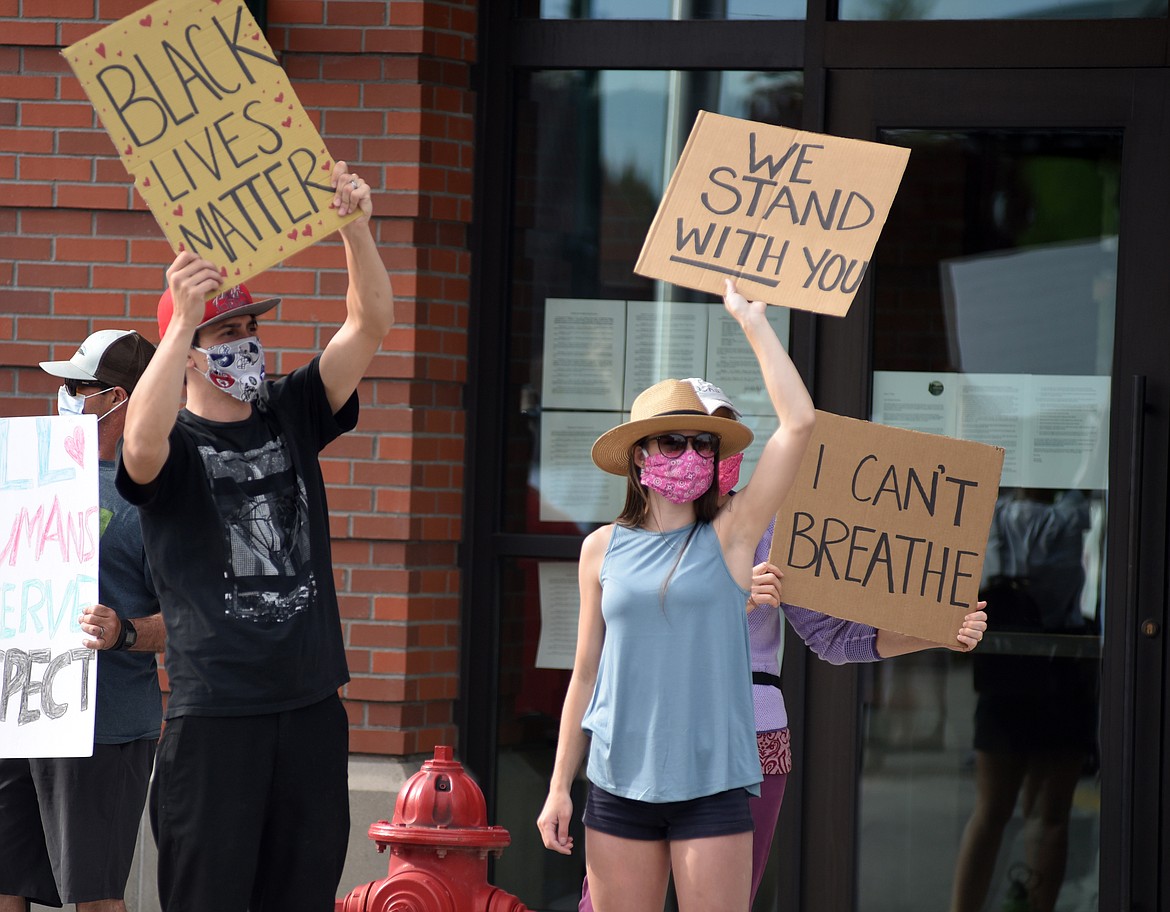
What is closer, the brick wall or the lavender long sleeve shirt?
the lavender long sleeve shirt

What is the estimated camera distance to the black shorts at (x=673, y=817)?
3301 millimetres

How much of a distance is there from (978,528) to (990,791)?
1.98 metres

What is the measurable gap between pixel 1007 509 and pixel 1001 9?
1783 mm

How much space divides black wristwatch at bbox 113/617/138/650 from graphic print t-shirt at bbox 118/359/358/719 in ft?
1.83

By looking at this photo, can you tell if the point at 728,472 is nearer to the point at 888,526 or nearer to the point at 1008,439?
the point at 888,526

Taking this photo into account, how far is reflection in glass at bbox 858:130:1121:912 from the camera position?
17.7 feet

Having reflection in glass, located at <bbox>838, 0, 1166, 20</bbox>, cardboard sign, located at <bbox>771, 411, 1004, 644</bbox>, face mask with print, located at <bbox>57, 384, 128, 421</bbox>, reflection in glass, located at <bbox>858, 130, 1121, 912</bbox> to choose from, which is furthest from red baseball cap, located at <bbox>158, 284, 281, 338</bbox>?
reflection in glass, located at <bbox>838, 0, 1166, 20</bbox>

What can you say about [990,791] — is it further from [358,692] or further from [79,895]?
[79,895]

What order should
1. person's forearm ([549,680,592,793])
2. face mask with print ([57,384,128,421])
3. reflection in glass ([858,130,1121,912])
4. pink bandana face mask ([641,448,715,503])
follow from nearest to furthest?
pink bandana face mask ([641,448,715,503])
person's forearm ([549,680,592,793])
face mask with print ([57,384,128,421])
reflection in glass ([858,130,1121,912])

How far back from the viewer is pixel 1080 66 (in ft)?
17.5

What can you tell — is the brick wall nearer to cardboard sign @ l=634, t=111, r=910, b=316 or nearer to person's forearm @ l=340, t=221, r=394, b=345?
person's forearm @ l=340, t=221, r=394, b=345

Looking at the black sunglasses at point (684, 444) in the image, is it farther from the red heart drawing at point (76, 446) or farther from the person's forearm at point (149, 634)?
the red heart drawing at point (76, 446)

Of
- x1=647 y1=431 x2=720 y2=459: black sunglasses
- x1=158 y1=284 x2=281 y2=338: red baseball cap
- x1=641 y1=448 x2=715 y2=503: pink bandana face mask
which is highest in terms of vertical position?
x1=158 y1=284 x2=281 y2=338: red baseball cap

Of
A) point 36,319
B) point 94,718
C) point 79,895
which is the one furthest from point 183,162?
point 36,319
